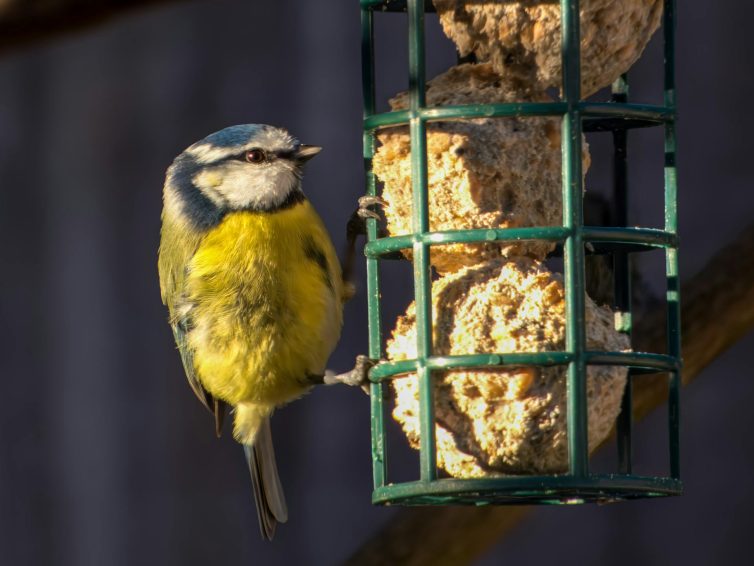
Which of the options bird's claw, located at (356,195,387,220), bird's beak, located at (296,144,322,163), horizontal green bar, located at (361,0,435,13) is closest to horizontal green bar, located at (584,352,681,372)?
bird's claw, located at (356,195,387,220)

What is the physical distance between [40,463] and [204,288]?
76.3 inches

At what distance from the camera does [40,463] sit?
5.85 m

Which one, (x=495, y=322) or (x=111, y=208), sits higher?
(x=111, y=208)

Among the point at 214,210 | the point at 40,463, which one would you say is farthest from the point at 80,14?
the point at 40,463

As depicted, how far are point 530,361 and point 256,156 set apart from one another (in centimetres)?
142

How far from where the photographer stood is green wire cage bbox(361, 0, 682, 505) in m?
3.29

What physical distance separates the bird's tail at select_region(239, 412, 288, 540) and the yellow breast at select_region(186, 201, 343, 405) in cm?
67

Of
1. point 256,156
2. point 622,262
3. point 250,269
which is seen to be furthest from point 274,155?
point 622,262

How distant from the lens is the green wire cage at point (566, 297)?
3.29 m

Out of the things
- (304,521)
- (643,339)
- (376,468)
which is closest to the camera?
(376,468)

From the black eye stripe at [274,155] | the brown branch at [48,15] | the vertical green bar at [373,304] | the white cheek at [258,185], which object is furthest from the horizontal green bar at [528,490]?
the brown branch at [48,15]

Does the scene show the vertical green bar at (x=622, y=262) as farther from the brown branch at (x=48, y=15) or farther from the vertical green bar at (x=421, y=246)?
the brown branch at (x=48, y=15)

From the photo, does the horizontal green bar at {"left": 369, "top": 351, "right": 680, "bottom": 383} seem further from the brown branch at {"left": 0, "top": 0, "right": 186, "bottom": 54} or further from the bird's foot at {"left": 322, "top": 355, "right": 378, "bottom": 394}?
the brown branch at {"left": 0, "top": 0, "right": 186, "bottom": 54}

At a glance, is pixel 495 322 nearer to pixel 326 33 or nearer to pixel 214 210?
pixel 214 210
